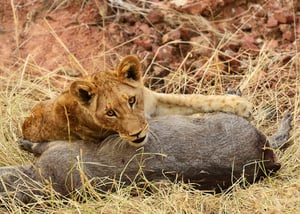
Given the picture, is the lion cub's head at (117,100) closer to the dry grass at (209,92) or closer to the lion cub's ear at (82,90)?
the lion cub's ear at (82,90)

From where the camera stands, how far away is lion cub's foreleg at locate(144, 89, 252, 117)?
19.7 feet

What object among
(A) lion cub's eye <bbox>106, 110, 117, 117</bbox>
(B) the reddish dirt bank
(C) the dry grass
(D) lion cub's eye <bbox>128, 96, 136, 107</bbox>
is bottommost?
(C) the dry grass

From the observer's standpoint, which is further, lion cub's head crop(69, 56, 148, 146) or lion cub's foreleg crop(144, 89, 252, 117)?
lion cub's foreleg crop(144, 89, 252, 117)

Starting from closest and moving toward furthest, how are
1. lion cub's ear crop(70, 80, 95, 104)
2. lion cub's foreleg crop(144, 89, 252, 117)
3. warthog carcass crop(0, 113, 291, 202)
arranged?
lion cub's ear crop(70, 80, 95, 104) < warthog carcass crop(0, 113, 291, 202) < lion cub's foreleg crop(144, 89, 252, 117)

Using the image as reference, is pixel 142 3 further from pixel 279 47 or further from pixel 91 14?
pixel 279 47

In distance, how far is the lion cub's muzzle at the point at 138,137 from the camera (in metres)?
5.39

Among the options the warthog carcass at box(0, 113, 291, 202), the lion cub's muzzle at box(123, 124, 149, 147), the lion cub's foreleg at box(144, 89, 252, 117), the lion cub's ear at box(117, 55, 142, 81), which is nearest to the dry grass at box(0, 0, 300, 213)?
the warthog carcass at box(0, 113, 291, 202)

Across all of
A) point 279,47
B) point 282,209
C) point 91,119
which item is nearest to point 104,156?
point 91,119

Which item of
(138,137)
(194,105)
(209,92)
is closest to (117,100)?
(138,137)

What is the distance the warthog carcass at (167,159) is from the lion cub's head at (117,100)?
0.58ft

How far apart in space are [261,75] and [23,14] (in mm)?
2338

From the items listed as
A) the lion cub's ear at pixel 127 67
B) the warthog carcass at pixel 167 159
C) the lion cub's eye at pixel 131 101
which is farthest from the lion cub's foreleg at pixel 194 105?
the lion cub's eye at pixel 131 101

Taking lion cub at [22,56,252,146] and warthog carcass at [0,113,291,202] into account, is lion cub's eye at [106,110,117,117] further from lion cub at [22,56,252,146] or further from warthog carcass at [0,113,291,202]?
warthog carcass at [0,113,291,202]

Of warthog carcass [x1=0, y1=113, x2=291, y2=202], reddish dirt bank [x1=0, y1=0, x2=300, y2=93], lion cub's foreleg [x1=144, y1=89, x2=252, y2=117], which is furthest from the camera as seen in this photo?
reddish dirt bank [x1=0, y1=0, x2=300, y2=93]
